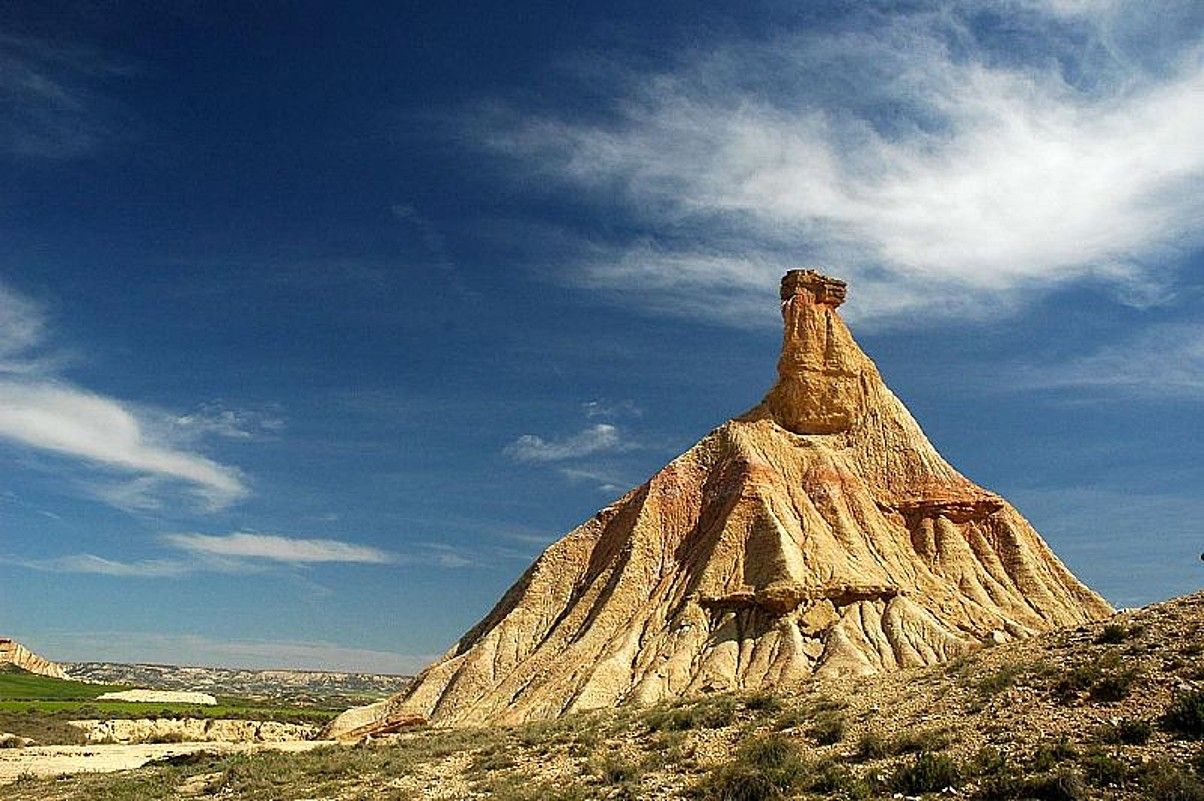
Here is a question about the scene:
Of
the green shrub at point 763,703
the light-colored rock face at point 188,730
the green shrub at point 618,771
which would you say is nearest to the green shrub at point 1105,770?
the green shrub at point 618,771

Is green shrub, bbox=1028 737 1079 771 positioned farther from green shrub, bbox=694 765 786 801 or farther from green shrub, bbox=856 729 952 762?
green shrub, bbox=694 765 786 801

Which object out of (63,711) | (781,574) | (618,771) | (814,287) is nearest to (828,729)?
(618,771)

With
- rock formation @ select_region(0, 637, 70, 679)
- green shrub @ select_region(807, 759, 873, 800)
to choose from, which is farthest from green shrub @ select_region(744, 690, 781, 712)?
rock formation @ select_region(0, 637, 70, 679)

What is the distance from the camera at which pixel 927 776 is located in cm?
1416

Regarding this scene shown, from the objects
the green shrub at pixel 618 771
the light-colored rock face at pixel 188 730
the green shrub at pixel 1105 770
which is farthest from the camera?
the light-colored rock face at pixel 188 730

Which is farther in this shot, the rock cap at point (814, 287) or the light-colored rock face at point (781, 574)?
the rock cap at point (814, 287)

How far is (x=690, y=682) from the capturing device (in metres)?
44.2

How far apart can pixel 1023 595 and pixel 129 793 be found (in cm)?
4748

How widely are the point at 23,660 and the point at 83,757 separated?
12863cm

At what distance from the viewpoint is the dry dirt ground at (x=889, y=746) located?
543 inches

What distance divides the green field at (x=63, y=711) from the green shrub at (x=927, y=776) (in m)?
53.6

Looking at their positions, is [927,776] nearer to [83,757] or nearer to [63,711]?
[83,757]

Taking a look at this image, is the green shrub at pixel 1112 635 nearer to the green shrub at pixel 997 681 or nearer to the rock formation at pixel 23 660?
the green shrub at pixel 997 681

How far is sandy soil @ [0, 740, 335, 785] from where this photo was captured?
114 ft
